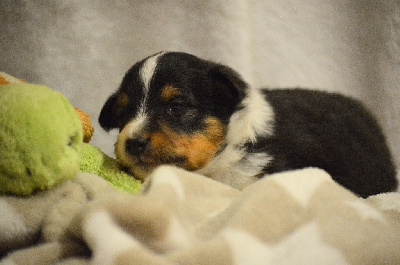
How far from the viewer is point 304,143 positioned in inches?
80.7

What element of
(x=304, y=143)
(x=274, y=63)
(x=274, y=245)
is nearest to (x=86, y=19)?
(x=274, y=63)

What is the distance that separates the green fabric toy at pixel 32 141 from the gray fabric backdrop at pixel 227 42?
1.82 meters

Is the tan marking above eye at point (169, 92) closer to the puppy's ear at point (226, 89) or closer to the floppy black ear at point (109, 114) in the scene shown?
the puppy's ear at point (226, 89)

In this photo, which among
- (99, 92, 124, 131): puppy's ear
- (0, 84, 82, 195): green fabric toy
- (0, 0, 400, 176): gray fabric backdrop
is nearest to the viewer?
(0, 84, 82, 195): green fabric toy

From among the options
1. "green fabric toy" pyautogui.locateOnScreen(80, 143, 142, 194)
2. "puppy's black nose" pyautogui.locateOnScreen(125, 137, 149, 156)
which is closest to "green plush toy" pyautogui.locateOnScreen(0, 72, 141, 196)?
"green fabric toy" pyautogui.locateOnScreen(80, 143, 142, 194)

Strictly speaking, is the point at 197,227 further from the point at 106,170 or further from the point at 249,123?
the point at 249,123

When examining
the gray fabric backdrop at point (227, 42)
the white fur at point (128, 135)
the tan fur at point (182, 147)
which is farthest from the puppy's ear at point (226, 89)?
the gray fabric backdrop at point (227, 42)

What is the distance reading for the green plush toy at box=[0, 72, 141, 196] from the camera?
0.99 metres

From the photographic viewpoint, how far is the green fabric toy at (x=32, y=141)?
0.99 m

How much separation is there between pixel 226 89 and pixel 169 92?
337mm

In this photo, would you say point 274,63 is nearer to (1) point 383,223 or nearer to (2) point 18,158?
(1) point 383,223

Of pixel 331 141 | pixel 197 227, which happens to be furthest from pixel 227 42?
pixel 197 227

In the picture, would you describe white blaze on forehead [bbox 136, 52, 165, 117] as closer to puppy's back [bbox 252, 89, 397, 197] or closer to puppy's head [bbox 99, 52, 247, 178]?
puppy's head [bbox 99, 52, 247, 178]

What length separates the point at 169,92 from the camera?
77.0 inches
